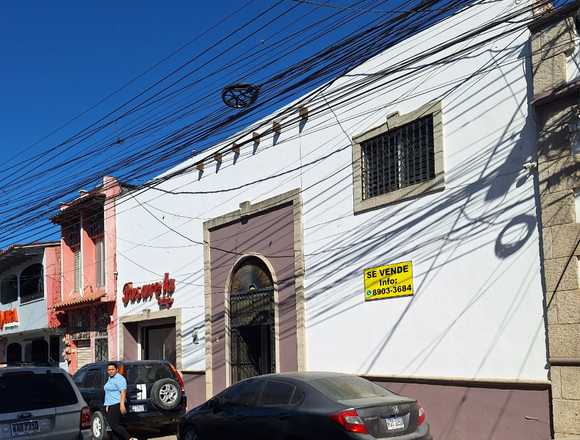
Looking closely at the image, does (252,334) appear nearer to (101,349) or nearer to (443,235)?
(443,235)

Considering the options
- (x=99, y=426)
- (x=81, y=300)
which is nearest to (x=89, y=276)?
(x=81, y=300)

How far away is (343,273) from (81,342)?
14719mm

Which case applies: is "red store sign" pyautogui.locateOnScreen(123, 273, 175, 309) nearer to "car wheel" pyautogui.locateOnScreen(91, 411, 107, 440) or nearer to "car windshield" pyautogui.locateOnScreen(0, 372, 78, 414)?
"car wheel" pyautogui.locateOnScreen(91, 411, 107, 440)

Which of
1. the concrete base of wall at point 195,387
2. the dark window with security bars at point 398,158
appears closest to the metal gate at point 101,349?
the concrete base of wall at point 195,387

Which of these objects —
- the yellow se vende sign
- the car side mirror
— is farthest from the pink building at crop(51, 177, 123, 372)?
the car side mirror

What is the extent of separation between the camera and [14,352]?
1308 inches

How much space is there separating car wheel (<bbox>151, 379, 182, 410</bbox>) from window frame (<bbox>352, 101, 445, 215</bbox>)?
4977mm

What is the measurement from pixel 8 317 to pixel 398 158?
75.9 feet

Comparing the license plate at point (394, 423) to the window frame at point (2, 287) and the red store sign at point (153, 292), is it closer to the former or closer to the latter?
the red store sign at point (153, 292)

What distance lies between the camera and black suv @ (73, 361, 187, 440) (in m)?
13.7

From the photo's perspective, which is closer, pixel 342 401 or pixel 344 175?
pixel 342 401

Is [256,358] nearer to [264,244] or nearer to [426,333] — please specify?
[264,244]

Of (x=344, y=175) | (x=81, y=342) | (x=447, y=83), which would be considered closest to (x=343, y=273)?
(x=344, y=175)

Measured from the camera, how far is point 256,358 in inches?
687
